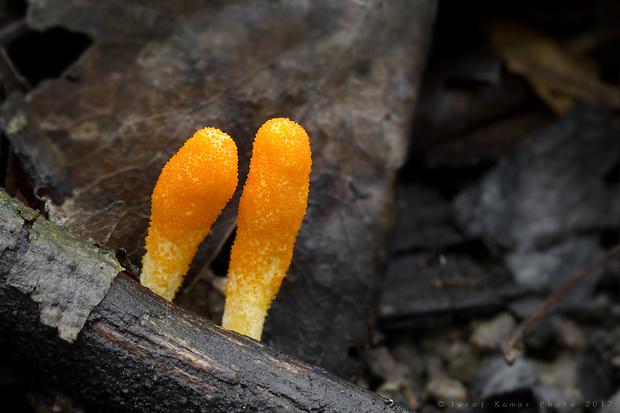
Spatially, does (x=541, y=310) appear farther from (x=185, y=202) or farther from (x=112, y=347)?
(x=112, y=347)

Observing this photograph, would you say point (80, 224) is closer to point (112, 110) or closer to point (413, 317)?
point (112, 110)

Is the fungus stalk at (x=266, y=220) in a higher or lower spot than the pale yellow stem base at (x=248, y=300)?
higher

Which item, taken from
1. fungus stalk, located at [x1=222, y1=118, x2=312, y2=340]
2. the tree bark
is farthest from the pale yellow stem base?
the tree bark

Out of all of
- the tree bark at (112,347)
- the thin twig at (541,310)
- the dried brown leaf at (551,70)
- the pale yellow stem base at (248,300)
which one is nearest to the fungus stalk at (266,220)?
the pale yellow stem base at (248,300)

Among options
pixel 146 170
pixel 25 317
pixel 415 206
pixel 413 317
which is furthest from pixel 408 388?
pixel 25 317

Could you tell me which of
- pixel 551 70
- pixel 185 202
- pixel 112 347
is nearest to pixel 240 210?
pixel 185 202

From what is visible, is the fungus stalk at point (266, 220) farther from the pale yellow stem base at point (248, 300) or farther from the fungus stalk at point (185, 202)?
the fungus stalk at point (185, 202)

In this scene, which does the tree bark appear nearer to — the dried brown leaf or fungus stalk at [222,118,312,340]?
fungus stalk at [222,118,312,340]
